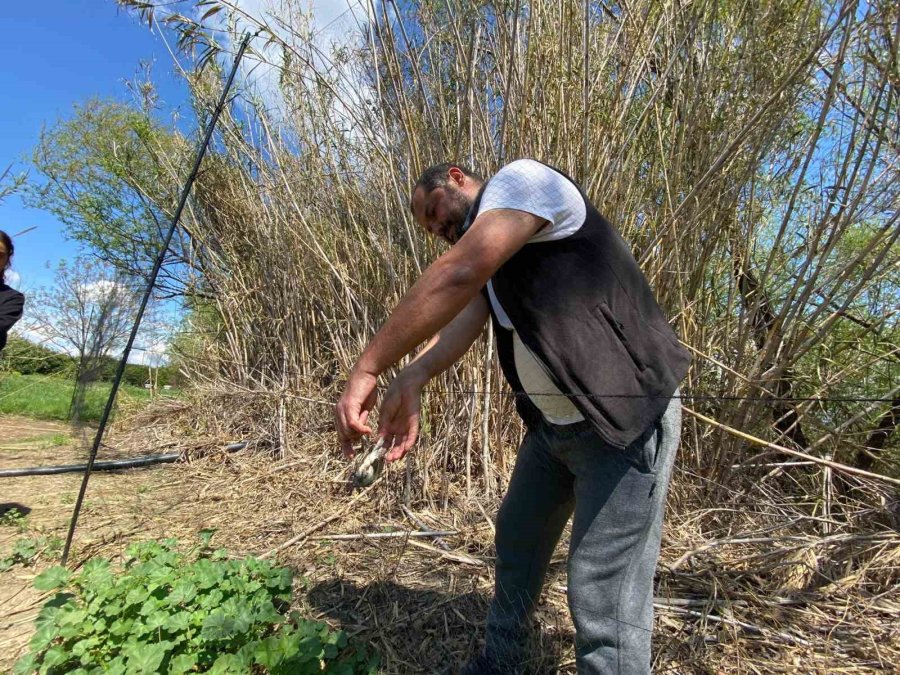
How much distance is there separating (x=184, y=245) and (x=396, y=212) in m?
2.60

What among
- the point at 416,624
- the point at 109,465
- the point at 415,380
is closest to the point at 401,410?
the point at 415,380

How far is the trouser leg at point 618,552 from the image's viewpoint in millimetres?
1071

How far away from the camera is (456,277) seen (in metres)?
1.00

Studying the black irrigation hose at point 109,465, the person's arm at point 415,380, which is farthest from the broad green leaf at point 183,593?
the black irrigation hose at point 109,465

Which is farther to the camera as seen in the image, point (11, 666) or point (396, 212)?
point (396, 212)

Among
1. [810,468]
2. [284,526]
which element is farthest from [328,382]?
[810,468]

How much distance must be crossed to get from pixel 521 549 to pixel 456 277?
83 cm

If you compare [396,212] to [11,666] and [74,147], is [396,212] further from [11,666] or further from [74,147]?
[74,147]

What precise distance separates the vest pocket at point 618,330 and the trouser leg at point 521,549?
395 millimetres

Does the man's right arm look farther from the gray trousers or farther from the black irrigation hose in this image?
Result: the black irrigation hose

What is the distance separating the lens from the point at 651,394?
105cm

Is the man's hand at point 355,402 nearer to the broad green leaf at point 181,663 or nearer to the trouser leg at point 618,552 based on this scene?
the trouser leg at point 618,552

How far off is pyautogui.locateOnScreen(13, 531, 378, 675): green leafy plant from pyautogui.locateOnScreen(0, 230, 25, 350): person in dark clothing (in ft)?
5.35

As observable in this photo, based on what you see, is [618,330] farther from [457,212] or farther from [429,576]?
[429,576]
